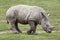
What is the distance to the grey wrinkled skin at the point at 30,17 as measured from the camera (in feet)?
57.9

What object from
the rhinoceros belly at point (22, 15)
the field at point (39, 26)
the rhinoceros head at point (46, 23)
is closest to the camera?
the field at point (39, 26)

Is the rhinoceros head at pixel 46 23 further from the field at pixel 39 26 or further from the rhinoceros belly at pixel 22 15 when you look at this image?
the rhinoceros belly at pixel 22 15

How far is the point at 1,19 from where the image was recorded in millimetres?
26297

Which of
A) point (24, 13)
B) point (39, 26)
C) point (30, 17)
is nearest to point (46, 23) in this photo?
point (30, 17)

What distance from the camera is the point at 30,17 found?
58.0ft

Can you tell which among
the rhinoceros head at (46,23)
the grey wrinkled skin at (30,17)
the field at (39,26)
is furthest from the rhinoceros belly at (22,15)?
the rhinoceros head at (46,23)

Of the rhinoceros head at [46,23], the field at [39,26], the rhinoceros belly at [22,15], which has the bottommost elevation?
the field at [39,26]

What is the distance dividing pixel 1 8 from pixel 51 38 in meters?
16.9

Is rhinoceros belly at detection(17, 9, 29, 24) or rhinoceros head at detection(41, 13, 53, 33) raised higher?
rhinoceros belly at detection(17, 9, 29, 24)

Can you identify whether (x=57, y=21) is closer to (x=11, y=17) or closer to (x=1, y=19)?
(x=1, y=19)

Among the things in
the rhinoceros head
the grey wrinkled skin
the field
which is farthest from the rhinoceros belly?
the rhinoceros head

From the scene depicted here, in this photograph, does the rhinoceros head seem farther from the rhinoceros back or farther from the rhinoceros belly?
the rhinoceros belly

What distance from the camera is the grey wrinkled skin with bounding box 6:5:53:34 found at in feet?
57.9

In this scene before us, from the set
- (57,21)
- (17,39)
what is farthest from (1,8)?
(17,39)
